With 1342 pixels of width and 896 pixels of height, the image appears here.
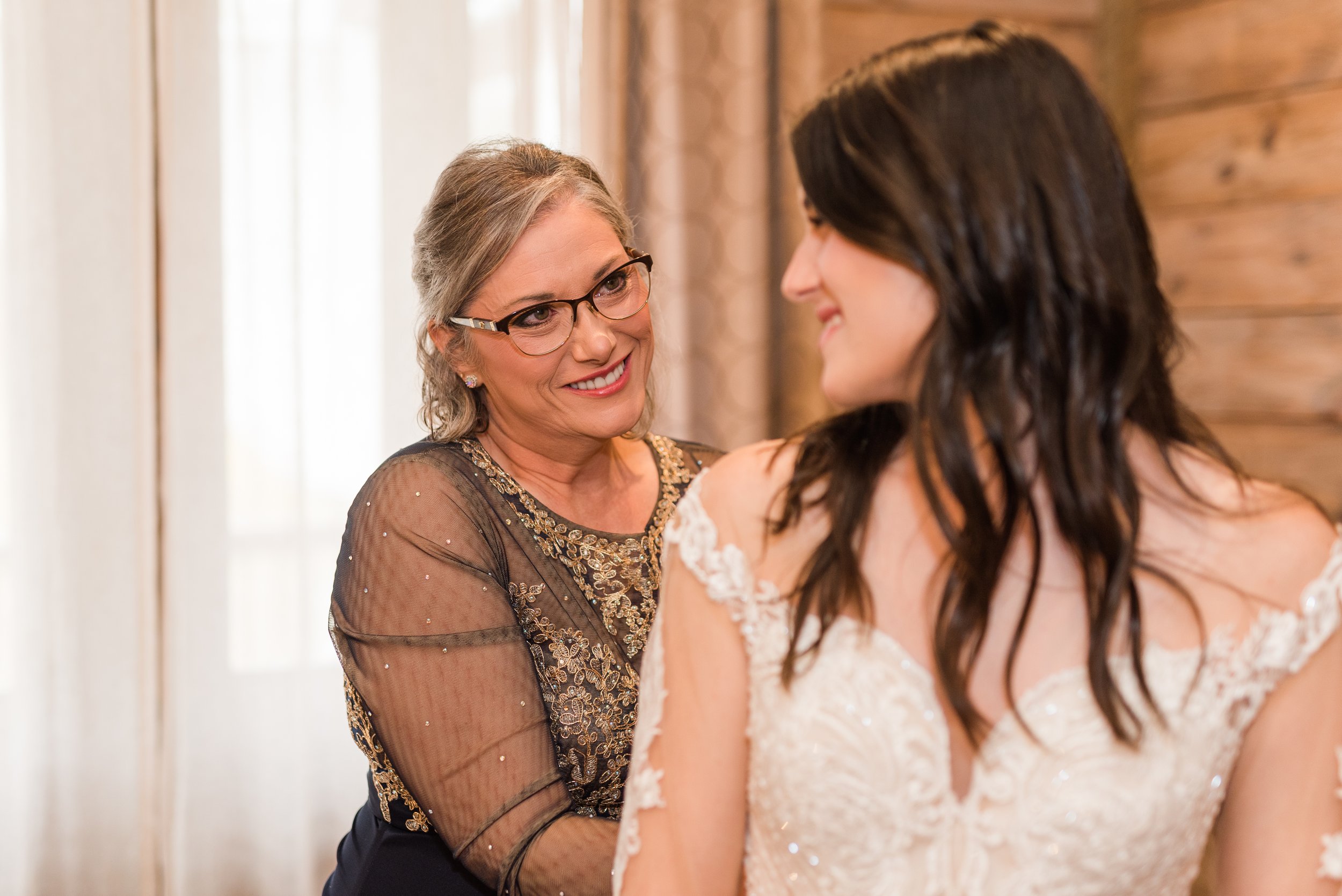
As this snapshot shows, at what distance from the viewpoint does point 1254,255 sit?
8.86 feet

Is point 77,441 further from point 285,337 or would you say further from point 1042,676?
point 1042,676

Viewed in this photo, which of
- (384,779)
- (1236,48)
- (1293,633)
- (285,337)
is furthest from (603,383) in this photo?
(1236,48)

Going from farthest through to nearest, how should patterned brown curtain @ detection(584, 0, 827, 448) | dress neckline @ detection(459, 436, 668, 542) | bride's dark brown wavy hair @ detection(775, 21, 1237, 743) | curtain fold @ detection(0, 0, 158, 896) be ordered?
patterned brown curtain @ detection(584, 0, 827, 448) → curtain fold @ detection(0, 0, 158, 896) → dress neckline @ detection(459, 436, 668, 542) → bride's dark brown wavy hair @ detection(775, 21, 1237, 743)

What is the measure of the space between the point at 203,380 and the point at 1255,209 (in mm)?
2363

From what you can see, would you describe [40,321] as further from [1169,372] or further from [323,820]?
[1169,372]

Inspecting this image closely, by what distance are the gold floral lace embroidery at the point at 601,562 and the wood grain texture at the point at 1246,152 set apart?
5.92 feet

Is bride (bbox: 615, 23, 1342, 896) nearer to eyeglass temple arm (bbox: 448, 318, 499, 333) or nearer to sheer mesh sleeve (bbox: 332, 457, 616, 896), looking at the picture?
sheer mesh sleeve (bbox: 332, 457, 616, 896)

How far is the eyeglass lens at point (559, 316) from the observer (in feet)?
5.35

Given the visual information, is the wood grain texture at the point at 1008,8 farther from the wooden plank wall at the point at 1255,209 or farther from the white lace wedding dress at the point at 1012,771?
the white lace wedding dress at the point at 1012,771

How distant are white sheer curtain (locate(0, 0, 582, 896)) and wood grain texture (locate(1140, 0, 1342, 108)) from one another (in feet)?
4.77

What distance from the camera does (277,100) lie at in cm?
250

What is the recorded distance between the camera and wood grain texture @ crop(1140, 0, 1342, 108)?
2.53 meters

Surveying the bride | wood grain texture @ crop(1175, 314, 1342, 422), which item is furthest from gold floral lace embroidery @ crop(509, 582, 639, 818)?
wood grain texture @ crop(1175, 314, 1342, 422)

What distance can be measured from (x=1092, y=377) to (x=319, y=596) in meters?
2.06
